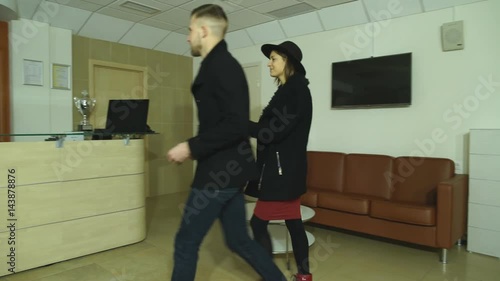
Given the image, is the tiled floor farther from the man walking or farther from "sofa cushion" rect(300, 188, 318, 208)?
the man walking

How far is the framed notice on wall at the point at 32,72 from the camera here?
364cm

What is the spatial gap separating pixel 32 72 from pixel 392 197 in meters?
4.20

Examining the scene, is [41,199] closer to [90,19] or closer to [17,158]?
[17,158]

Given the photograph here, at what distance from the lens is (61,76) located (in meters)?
3.94

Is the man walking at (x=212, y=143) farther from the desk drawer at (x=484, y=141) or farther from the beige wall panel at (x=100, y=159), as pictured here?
the desk drawer at (x=484, y=141)

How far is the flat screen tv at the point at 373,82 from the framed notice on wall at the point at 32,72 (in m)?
3.48

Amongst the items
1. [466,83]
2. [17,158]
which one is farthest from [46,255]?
[466,83]

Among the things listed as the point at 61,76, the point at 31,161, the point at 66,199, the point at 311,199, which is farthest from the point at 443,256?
the point at 61,76

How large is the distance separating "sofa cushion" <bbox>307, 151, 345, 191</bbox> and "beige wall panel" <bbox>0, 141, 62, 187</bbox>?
2554 mm

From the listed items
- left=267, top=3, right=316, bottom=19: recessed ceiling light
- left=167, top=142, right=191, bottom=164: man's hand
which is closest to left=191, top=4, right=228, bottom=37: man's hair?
left=167, top=142, right=191, bottom=164: man's hand

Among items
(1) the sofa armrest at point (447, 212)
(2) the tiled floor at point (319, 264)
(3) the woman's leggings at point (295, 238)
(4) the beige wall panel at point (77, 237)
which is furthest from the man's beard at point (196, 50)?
(1) the sofa armrest at point (447, 212)

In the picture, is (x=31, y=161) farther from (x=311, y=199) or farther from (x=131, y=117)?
(x=311, y=199)

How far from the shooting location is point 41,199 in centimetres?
229

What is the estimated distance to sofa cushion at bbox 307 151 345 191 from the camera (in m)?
3.54
